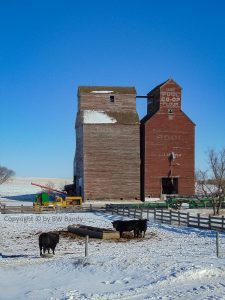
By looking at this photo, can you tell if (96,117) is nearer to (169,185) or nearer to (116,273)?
(169,185)

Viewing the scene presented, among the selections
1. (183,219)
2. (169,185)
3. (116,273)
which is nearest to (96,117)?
(169,185)

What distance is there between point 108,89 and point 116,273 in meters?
44.8

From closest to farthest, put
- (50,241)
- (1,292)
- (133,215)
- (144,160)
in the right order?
(1,292) → (50,241) → (133,215) → (144,160)

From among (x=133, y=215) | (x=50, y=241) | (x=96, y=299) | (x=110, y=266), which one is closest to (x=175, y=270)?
(x=110, y=266)

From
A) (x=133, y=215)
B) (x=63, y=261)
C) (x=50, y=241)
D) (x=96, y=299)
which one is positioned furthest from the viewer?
(x=133, y=215)

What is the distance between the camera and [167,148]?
180ft

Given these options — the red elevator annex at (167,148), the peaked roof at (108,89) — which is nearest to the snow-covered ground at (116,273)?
the red elevator annex at (167,148)

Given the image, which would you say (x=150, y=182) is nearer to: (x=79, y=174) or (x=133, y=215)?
(x=79, y=174)

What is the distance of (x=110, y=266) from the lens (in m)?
14.7

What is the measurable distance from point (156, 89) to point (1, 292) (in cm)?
4712

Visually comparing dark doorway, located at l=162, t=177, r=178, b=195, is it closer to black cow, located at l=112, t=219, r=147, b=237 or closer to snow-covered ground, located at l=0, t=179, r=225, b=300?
black cow, located at l=112, t=219, r=147, b=237

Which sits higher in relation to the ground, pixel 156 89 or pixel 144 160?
pixel 156 89

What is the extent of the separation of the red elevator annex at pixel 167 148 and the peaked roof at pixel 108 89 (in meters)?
3.94

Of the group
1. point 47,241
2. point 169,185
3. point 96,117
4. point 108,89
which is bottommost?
point 47,241
